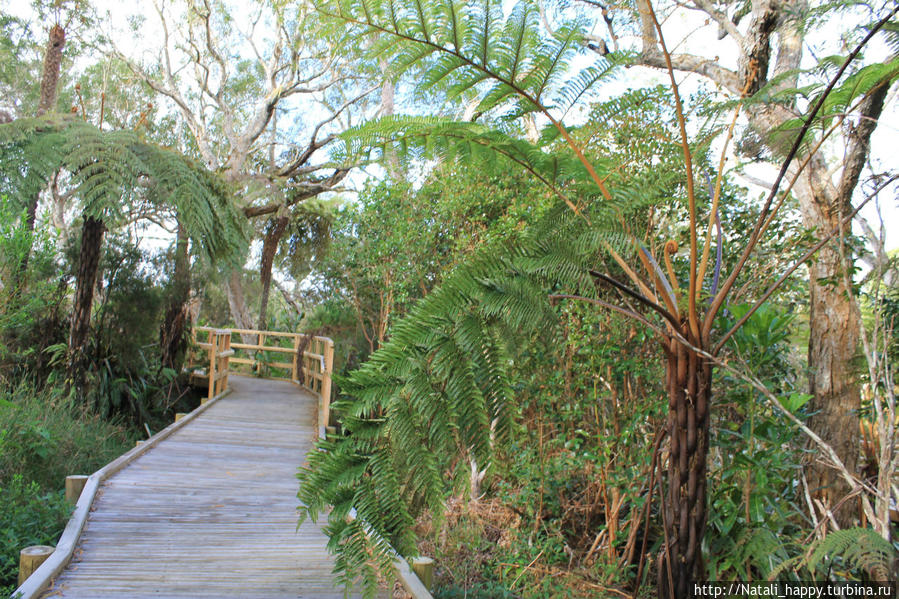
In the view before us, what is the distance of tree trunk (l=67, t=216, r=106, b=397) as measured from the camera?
6555 millimetres

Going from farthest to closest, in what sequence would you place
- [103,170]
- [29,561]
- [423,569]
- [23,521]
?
[103,170]
[23,521]
[423,569]
[29,561]

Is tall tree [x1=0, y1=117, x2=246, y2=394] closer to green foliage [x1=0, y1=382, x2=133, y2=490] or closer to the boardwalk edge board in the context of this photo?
green foliage [x1=0, y1=382, x2=133, y2=490]

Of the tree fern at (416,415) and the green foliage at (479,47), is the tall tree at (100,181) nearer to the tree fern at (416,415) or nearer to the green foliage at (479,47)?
the green foliage at (479,47)

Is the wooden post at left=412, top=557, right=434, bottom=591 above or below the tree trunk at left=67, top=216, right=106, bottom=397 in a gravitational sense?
below

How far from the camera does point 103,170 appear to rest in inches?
225

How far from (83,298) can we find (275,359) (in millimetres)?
6783

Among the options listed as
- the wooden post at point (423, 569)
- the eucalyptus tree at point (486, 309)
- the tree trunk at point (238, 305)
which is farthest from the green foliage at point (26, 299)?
the tree trunk at point (238, 305)

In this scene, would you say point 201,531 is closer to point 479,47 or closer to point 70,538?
point 70,538

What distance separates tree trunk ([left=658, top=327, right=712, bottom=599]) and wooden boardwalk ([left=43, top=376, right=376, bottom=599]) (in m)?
2.05

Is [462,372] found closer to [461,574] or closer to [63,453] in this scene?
[461,574]

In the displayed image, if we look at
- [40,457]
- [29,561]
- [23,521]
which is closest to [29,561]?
[29,561]

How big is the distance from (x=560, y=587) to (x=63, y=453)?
14.7 ft

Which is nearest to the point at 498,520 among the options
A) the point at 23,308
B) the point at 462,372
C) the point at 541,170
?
the point at 541,170

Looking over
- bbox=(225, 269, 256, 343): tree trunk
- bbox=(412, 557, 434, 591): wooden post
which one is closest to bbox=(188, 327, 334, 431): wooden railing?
bbox=(225, 269, 256, 343): tree trunk
